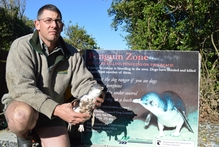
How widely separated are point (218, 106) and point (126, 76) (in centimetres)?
359

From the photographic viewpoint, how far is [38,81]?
3551mm

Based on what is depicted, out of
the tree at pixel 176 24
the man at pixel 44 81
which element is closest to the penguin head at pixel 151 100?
the man at pixel 44 81

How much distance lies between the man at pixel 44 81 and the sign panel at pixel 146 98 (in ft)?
2.07

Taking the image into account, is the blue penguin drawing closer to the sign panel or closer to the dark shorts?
the sign panel

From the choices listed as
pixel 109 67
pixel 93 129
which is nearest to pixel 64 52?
pixel 109 67

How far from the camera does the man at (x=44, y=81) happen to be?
3182mm

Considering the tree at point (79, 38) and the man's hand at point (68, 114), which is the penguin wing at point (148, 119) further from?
the tree at point (79, 38)

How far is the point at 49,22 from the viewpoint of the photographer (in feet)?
11.3

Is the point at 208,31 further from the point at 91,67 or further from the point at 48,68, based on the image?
the point at 48,68

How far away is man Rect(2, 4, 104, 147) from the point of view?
318 centimetres

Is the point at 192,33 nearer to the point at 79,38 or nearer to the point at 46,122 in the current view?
the point at 46,122

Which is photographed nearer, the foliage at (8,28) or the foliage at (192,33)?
the foliage at (192,33)

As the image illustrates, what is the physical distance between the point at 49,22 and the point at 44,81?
71cm

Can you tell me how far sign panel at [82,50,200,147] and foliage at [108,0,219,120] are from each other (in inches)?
107
